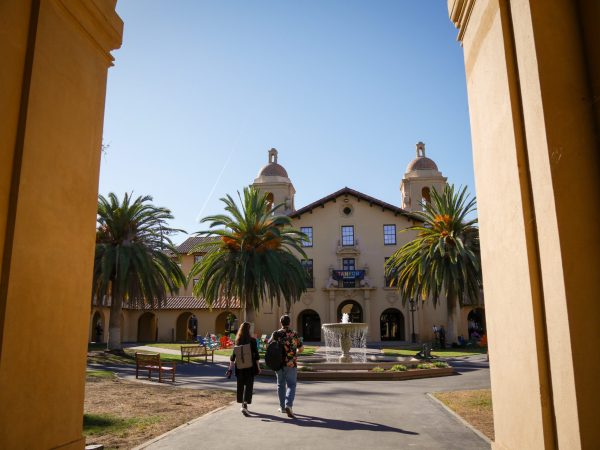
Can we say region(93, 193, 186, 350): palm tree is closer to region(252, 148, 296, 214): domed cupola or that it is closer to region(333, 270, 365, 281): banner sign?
region(333, 270, 365, 281): banner sign

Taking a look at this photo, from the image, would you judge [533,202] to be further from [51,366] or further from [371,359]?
[371,359]

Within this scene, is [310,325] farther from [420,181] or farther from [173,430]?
[173,430]

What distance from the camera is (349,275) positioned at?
40844 mm

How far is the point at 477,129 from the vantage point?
17.3 ft

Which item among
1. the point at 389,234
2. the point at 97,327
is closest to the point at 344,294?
the point at 389,234

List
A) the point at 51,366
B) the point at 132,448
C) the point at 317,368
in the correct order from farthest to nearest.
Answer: the point at 317,368
the point at 132,448
the point at 51,366

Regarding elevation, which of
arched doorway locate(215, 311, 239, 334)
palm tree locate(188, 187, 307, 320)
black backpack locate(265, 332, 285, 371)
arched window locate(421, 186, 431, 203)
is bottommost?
black backpack locate(265, 332, 285, 371)

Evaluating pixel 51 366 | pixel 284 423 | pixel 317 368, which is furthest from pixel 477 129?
pixel 317 368

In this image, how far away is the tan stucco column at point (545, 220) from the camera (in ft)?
11.5

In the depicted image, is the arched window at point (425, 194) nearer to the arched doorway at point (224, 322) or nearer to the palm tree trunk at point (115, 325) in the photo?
the arched doorway at point (224, 322)

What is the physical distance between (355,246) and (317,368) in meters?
23.2

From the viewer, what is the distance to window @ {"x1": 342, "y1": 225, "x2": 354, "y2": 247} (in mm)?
42438

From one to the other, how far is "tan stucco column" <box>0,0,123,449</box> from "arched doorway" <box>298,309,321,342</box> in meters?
38.7

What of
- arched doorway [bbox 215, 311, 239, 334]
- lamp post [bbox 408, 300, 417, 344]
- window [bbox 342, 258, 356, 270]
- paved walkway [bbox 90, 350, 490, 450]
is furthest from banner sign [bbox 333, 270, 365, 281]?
paved walkway [bbox 90, 350, 490, 450]
